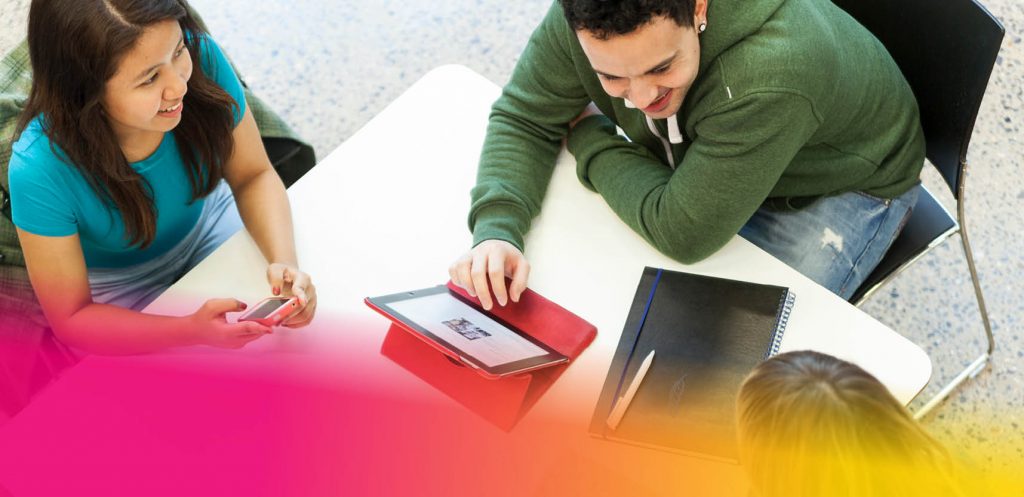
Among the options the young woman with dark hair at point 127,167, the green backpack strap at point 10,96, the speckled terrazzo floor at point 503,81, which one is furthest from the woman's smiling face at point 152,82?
the speckled terrazzo floor at point 503,81

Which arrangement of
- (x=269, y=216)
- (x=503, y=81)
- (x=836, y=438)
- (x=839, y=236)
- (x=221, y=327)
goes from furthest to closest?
1. (x=503, y=81)
2. (x=839, y=236)
3. (x=269, y=216)
4. (x=221, y=327)
5. (x=836, y=438)

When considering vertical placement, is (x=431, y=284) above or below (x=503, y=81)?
above

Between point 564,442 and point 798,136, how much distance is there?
1.74 ft

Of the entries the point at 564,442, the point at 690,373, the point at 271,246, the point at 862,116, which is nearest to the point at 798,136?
the point at 862,116

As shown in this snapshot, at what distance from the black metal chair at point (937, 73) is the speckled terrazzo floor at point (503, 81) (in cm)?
46

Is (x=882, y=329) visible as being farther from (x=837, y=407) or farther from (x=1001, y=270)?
(x=1001, y=270)

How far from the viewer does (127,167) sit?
4.23ft

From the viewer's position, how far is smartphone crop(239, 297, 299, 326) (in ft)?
4.03

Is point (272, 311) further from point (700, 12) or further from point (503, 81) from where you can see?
point (503, 81)

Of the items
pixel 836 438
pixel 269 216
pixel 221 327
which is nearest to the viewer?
pixel 836 438

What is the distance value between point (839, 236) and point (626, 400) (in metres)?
0.55

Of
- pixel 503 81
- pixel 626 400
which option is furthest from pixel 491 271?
pixel 503 81

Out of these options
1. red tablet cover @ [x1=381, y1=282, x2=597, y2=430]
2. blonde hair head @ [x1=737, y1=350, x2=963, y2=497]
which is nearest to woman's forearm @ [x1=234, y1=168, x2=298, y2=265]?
red tablet cover @ [x1=381, y1=282, x2=597, y2=430]

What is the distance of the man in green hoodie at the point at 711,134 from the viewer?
3.90ft
